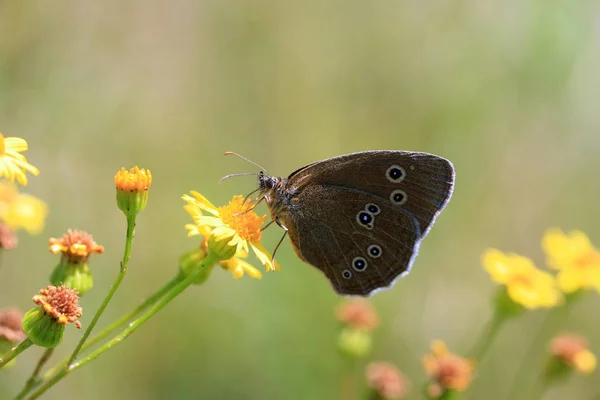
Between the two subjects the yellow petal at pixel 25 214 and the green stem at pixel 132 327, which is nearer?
the green stem at pixel 132 327

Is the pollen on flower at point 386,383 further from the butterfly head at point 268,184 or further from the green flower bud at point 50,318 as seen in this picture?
the green flower bud at point 50,318

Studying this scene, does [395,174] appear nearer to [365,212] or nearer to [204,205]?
[365,212]

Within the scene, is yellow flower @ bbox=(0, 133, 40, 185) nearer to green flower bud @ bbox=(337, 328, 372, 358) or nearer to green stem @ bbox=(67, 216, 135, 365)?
green stem @ bbox=(67, 216, 135, 365)

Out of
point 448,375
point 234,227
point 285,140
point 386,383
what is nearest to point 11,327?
point 234,227

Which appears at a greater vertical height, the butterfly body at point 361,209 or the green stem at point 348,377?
the butterfly body at point 361,209

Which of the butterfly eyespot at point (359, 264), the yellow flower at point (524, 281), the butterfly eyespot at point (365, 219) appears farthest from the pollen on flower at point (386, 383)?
the yellow flower at point (524, 281)

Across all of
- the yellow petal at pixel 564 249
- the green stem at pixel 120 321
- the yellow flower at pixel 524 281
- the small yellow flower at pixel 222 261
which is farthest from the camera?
the yellow petal at pixel 564 249

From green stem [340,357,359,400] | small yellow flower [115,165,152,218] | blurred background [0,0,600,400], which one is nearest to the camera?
small yellow flower [115,165,152,218]

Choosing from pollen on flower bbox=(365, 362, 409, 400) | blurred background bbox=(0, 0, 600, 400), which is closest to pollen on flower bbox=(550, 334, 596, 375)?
pollen on flower bbox=(365, 362, 409, 400)

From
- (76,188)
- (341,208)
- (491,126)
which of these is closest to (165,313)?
(76,188)
